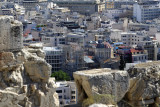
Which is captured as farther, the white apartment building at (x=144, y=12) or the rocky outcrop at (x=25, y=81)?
the white apartment building at (x=144, y=12)

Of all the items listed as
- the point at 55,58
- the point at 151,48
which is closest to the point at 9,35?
Result: the point at 55,58

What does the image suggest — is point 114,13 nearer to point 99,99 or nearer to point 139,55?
point 139,55

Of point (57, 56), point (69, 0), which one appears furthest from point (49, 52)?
point (69, 0)

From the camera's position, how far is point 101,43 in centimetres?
6097

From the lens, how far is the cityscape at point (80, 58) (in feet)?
54.9

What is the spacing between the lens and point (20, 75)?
16875mm

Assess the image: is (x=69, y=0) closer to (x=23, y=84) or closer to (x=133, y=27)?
(x=133, y=27)

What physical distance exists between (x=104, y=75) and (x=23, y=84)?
2.97m

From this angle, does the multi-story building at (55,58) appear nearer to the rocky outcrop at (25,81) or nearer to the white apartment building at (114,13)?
the rocky outcrop at (25,81)

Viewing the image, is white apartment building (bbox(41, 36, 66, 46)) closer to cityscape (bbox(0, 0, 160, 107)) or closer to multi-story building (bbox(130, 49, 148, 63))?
cityscape (bbox(0, 0, 160, 107))

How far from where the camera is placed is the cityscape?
16719mm

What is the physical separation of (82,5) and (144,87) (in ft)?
325

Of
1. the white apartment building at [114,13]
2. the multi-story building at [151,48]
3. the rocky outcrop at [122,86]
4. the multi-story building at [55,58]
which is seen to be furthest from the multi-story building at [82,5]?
the rocky outcrop at [122,86]

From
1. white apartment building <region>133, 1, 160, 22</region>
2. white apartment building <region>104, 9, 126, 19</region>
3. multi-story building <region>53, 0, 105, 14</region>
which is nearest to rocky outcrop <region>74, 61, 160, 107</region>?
white apartment building <region>133, 1, 160, 22</region>
